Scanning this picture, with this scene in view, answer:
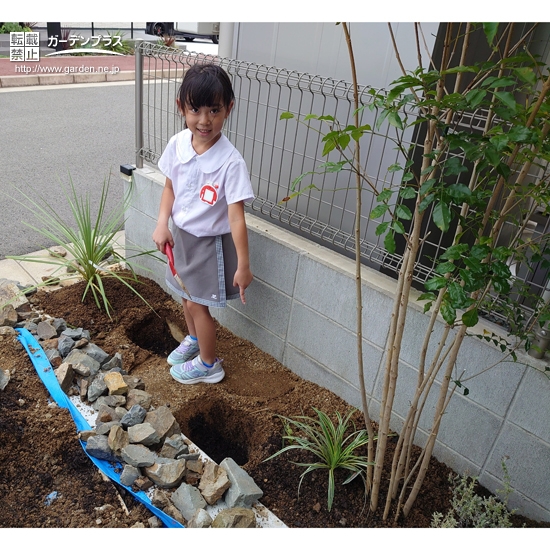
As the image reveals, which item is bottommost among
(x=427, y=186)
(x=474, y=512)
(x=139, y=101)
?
(x=474, y=512)

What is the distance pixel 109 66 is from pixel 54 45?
1496 millimetres

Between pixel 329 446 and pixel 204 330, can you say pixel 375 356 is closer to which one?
pixel 329 446

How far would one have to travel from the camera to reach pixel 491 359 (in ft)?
6.16

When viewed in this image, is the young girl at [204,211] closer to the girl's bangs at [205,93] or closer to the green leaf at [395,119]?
the girl's bangs at [205,93]

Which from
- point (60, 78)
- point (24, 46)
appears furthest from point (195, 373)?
point (24, 46)

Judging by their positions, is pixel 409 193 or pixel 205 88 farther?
pixel 205 88

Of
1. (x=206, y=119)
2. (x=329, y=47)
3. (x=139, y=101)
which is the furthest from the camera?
(x=139, y=101)

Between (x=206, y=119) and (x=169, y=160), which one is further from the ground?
(x=206, y=119)

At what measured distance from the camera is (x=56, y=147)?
598 centimetres

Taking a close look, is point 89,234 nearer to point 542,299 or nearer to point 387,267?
point 387,267

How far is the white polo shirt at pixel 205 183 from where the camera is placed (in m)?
2.14

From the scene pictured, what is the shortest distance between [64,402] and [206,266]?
84 centimetres

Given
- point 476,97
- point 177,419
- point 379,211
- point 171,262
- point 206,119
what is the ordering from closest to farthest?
1. point 476,97
2. point 379,211
3. point 206,119
4. point 177,419
5. point 171,262

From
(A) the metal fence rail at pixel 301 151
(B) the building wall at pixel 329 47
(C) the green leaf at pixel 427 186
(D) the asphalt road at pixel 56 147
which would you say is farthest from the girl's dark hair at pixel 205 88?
(D) the asphalt road at pixel 56 147
